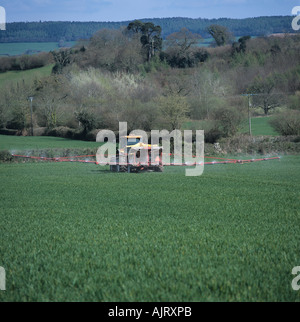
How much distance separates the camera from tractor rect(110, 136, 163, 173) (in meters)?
24.2

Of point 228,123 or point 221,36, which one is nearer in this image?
point 228,123

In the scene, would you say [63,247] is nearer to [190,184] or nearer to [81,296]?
[81,296]

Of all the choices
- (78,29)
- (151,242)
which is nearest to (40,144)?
(151,242)

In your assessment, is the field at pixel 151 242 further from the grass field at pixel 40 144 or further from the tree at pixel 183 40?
the tree at pixel 183 40

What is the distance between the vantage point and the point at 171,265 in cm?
689

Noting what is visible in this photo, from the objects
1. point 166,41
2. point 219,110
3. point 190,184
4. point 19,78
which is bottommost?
point 190,184

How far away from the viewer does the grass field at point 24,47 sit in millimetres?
98381

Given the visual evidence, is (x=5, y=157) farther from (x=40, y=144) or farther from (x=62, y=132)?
(x=62, y=132)

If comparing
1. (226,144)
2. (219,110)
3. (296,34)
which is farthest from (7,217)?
(296,34)

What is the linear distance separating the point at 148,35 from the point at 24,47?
101 feet

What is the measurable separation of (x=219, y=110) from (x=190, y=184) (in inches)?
987

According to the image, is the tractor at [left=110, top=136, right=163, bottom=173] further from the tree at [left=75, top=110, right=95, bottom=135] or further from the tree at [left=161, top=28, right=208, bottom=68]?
the tree at [left=161, top=28, right=208, bottom=68]

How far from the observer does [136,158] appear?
2456 centimetres

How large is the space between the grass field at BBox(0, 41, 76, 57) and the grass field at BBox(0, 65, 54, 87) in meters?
4.26
